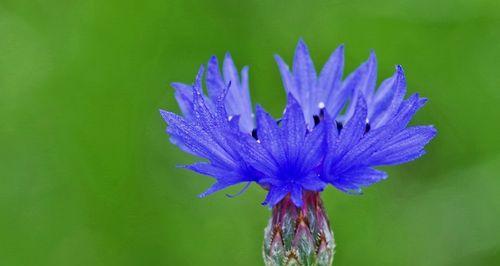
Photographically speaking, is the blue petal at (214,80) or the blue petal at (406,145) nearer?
the blue petal at (406,145)

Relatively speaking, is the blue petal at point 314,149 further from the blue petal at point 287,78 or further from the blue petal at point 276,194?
the blue petal at point 287,78

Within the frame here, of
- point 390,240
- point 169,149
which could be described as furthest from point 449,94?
point 169,149

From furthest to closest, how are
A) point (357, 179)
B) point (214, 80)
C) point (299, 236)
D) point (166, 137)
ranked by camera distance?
1. point (166, 137)
2. point (214, 80)
3. point (299, 236)
4. point (357, 179)

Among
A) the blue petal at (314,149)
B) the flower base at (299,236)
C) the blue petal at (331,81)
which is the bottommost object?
the flower base at (299,236)

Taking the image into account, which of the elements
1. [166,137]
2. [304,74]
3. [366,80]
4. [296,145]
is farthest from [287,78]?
[166,137]

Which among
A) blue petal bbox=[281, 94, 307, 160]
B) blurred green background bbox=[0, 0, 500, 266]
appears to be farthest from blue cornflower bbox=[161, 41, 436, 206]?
blurred green background bbox=[0, 0, 500, 266]

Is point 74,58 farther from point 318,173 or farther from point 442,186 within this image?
point 318,173

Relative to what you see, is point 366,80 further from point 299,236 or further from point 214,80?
point 299,236

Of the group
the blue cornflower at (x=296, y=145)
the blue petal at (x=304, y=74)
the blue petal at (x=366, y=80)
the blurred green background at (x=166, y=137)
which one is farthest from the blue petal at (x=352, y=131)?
the blurred green background at (x=166, y=137)
